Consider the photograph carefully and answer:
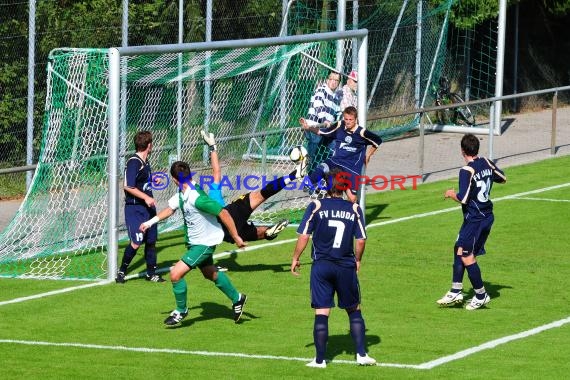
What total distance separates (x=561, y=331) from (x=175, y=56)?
7.30 meters

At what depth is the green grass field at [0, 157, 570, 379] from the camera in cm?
1211

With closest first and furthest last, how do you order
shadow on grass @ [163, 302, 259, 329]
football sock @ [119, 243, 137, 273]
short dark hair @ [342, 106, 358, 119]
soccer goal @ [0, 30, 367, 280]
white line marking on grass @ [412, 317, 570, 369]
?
1. white line marking on grass @ [412, 317, 570, 369]
2. shadow on grass @ [163, 302, 259, 329]
3. football sock @ [119, 243, 137, 273]
4. soccer goal @ [0, 30, 367, 280]
5. short dark hair @ [342, 106, 358, 119]

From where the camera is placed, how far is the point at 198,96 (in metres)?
19.8

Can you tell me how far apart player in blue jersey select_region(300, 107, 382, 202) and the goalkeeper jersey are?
4731 mm

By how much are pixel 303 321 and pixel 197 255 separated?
137cm

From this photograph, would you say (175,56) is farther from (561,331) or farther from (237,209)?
(561,331)

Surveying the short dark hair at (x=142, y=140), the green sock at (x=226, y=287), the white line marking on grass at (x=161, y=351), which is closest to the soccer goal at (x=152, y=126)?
the short dark hair at (x=142, y=140)

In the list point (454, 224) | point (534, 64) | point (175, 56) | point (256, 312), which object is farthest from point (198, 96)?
point (534, 64)

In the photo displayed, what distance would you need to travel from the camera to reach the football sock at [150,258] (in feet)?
53.6

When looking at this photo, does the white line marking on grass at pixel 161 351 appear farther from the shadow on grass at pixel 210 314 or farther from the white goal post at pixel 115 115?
the white goal post at pixel 115 115

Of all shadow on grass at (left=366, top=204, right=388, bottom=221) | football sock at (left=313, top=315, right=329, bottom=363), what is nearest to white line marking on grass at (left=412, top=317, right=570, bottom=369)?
football sock at (left=313, top=315, right=329, bottom=363)

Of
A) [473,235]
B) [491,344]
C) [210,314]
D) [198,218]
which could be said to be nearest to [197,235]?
[198,218]

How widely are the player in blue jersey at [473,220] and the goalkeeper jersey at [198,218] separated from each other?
2619mm

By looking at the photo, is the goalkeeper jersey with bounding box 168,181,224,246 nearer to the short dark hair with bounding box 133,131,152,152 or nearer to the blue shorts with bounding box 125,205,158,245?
the short dark hair with bounding box 133,131,152,152
